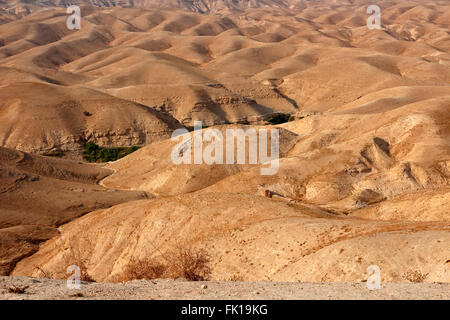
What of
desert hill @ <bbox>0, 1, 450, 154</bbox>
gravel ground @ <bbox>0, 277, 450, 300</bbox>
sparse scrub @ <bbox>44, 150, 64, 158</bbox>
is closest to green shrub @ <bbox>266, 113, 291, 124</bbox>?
desert hill @ <bbox>0, 1, 450, 154</bbox>

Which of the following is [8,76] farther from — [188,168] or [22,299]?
[22,299]

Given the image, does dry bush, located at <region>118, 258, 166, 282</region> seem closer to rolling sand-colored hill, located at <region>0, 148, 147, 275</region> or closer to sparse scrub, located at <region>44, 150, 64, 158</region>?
rolling sand-colored hill, located at <region>0, 148, 147, 275</region>

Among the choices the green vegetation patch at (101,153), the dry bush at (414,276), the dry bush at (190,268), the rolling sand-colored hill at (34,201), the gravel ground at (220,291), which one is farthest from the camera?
the green vegetation patch at (101,153)

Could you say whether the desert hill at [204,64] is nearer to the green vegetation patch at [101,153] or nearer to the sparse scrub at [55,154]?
the sparse scrub at [55,154]

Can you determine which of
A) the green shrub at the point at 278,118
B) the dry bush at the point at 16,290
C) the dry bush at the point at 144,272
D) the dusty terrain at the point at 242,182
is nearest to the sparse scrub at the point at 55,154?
the dusty terrain at the point at 242,182

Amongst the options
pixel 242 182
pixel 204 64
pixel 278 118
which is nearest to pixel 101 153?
pixel 242 182

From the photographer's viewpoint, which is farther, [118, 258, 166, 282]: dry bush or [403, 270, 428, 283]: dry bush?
[118, 258, 166, 282]: dry bush

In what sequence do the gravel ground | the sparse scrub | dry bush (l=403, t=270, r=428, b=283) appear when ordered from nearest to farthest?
the gravel ground, dry bush (l=403, t=270, r=428, b=283), the sparse scrub
